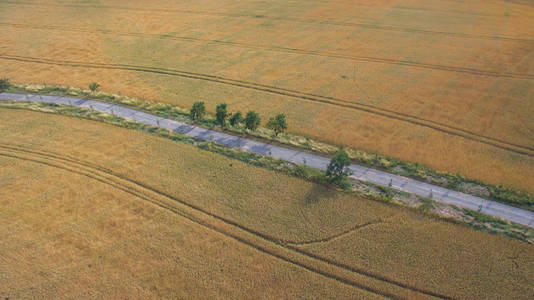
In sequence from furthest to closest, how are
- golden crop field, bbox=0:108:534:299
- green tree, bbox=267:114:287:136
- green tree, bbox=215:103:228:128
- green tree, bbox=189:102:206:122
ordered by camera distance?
green tree, bbox=189:102:206:122
green tree, bbox=215:103:228:128
green tree, bbox=267:114:287:136
golden crop field, bbox=0:108:534:299

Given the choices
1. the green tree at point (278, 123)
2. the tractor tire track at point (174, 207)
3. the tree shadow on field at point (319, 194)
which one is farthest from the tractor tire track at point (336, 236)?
the green tree at point (278, 123)

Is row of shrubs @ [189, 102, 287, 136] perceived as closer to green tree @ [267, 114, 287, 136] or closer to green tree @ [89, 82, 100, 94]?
green tree @ [267, 114, 287, 136]

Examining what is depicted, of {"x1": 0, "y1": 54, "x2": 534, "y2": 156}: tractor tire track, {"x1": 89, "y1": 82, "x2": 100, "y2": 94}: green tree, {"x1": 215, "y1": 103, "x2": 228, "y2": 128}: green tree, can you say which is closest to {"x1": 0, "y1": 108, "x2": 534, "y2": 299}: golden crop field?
{"x1": 215, "y1": 103, "x2": 228, "y2": 128}: green tree

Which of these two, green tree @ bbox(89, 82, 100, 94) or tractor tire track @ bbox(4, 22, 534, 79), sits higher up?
tractor tire track @ bbox(4, 22, 534, 79)

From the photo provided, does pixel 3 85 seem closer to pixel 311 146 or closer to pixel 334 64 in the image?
pixel 311 146

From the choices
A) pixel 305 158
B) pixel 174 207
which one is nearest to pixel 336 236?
pixel 305 158

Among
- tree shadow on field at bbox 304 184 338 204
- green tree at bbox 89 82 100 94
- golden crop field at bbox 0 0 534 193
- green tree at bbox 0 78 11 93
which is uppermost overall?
golden crop field at bbox 0 0 534 193

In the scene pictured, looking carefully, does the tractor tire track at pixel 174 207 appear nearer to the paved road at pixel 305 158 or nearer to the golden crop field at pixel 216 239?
the golden crop field at pixel 216 239
